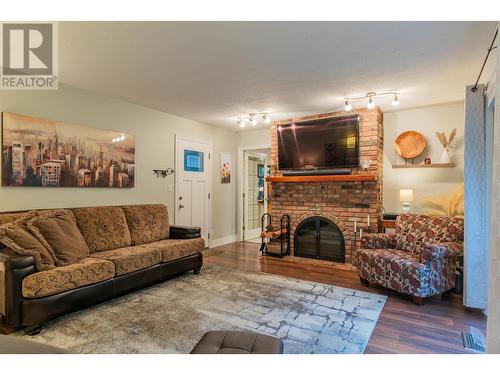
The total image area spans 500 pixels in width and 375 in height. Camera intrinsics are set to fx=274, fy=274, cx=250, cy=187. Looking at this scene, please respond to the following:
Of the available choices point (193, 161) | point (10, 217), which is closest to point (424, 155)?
point (193, 161)

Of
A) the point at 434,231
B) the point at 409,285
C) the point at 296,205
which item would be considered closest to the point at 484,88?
the point at 434,231

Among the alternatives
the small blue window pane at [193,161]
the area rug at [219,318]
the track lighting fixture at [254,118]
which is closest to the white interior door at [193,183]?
the small blue window pane at [193,161]

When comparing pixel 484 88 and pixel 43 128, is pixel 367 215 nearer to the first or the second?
pixel 484 88

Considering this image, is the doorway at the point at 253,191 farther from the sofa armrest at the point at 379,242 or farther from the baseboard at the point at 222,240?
the sofa armrest at the point at 379,242

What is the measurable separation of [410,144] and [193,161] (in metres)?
3.60

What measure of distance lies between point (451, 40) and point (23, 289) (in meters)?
3.90

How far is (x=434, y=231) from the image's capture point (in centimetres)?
317

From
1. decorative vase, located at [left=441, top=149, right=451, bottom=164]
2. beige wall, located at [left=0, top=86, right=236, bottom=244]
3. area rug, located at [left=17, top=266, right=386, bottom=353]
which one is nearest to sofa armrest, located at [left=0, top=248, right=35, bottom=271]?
area rug, located at [left=17, top=266, right=386, bottom=353]

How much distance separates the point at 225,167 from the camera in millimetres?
5809

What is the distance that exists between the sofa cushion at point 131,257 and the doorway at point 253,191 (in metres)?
3.15

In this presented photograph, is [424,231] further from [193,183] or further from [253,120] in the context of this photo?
[193,183]

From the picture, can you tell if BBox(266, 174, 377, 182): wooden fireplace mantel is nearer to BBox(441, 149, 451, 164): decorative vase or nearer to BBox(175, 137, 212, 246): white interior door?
BBox(441, 149, 451, 164): decorative vase

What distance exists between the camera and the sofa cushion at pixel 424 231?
3.07 metres

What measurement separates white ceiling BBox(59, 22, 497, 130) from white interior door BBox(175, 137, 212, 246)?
121cm
